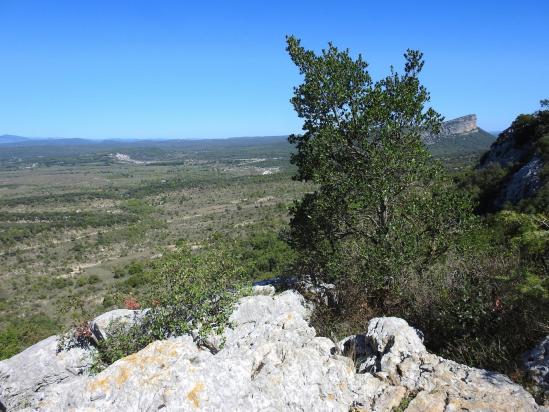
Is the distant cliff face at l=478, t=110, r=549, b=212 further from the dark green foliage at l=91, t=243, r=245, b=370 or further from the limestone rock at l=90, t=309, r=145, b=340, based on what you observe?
the limestone rock at l=90, t=309, r=145, b=340

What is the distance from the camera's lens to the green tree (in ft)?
40.3

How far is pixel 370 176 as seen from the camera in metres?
12.4

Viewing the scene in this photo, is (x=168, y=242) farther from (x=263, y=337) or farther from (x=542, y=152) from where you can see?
(x=263, y=337)

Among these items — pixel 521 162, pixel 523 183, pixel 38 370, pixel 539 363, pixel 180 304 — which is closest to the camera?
pixel 539 363

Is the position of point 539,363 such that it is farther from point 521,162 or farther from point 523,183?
point 521,162

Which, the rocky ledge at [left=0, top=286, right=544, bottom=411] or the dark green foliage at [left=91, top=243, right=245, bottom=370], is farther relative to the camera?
the dark green foliage at [left=91, top=243, right=245, bottom=370]

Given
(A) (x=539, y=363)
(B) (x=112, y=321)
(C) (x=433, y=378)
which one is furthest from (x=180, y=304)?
(A) (x=539, y=363)

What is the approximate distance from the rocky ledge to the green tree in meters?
3.94

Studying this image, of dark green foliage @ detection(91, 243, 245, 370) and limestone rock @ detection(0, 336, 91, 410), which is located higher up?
dark green foliage @ detection(91, 243, 245, 370)

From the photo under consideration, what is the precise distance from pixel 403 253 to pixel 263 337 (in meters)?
4.91

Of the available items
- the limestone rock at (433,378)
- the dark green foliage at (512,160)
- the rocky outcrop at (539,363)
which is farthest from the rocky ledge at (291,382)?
the dark green foliage at (512,160)

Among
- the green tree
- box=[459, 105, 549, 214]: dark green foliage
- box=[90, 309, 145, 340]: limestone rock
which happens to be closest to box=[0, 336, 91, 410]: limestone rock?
box=[90, 309, 145, 340]: limestone rock

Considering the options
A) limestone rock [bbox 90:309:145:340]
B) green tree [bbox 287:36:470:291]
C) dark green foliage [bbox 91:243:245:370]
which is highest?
green tree [bbox 287:36:470:291]

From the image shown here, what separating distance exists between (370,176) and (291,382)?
24.0ft
